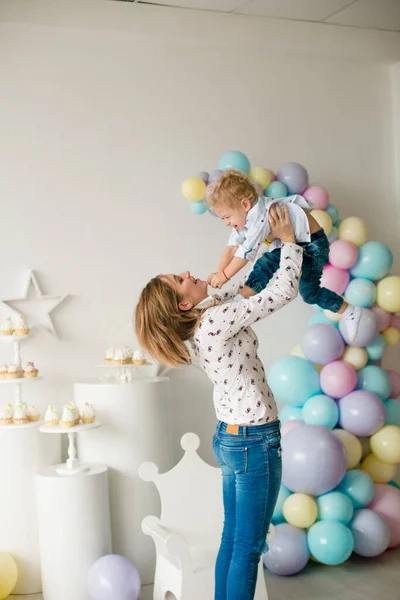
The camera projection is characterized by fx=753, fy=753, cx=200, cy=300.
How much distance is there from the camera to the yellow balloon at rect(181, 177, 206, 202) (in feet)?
11.3

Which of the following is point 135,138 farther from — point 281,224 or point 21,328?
point 281,224

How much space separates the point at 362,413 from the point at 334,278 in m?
0.64

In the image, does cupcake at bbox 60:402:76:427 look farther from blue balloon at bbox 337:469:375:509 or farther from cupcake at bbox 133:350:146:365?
blue balloon at bbox 337:469:375:509

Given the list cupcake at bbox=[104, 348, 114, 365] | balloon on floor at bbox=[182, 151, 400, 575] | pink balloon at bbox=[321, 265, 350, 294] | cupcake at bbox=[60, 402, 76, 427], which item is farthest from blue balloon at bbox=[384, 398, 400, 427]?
cupcake at bbox=[60, 402, 76, 427]

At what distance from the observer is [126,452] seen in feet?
10.7

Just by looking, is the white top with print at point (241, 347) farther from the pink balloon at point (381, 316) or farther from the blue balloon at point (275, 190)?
the pink balloon at point (381, 316)

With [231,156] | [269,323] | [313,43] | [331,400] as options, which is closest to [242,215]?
[231,156]

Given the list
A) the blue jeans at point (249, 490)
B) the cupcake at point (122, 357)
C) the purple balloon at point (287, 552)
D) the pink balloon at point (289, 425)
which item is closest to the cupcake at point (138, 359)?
the cupcake at point (122, 357)

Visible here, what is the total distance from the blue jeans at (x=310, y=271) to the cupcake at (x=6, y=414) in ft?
4.25

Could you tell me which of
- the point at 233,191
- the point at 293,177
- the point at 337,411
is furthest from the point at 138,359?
the point at 233,191

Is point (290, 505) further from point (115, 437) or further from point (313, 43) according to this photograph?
point (313, 43)

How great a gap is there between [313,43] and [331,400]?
199 centimetres

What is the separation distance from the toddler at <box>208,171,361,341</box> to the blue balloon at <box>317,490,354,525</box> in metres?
1.07

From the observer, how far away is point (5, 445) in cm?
317
